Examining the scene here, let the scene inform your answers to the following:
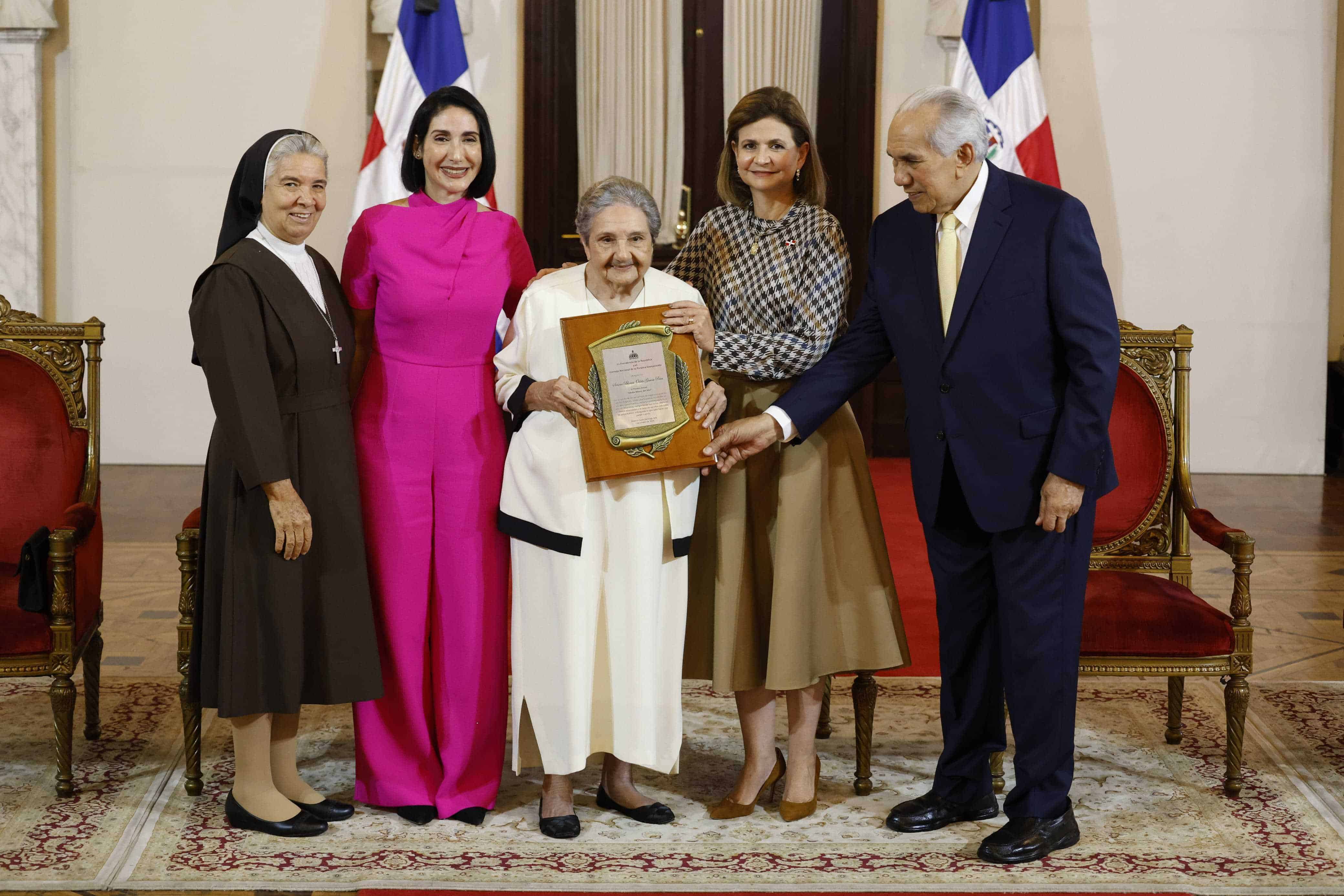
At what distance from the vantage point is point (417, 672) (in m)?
3.36

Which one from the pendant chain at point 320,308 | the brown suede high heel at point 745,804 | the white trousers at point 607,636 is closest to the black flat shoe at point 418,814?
the white trousers at point 607,636

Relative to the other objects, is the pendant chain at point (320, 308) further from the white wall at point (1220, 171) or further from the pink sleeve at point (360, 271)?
the white wall at point (1220, 171)

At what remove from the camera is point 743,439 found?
3.15 metres

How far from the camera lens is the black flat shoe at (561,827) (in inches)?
127

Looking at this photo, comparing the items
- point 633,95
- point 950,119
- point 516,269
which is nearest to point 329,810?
point 516,269

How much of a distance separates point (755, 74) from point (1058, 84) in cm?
194

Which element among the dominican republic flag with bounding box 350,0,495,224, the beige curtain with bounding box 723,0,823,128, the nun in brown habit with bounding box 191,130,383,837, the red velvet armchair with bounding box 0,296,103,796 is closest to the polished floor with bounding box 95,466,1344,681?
the red velvet armchair with bounding box 0,296,103,796

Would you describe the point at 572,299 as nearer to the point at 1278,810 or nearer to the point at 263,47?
the point at 1278,810

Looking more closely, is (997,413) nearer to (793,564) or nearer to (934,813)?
(793,564)

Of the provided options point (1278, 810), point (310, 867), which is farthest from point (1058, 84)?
point (310, 867)

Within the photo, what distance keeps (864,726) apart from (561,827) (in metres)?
0.86

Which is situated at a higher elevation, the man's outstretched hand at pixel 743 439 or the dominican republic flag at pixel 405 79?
the dominican republic flag at pixel 405 79

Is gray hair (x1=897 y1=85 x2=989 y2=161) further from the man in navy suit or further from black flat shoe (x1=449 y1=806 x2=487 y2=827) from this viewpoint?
black flat shoe (x1=449 y1=806 x2=487 y2=827)

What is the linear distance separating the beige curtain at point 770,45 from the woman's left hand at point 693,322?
19.2ft
